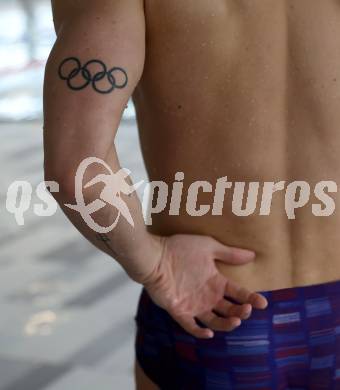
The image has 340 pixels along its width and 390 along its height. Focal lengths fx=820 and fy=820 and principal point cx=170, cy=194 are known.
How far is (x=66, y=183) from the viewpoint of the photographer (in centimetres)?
122

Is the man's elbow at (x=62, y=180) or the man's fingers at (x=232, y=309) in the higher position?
the man's elbow at (x=62, y=180)

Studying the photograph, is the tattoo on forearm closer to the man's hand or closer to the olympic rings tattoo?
the man's hand

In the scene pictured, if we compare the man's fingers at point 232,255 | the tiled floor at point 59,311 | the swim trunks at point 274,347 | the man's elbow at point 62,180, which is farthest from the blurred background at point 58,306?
the man's elbow at point 62,180

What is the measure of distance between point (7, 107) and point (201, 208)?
20.2 feet

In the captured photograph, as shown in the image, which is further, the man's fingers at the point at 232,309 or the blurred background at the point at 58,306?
the blurred background at the point at 58,306

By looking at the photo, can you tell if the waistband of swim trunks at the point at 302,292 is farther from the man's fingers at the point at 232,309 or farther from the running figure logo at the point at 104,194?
the running figure logo at the point at 104,194

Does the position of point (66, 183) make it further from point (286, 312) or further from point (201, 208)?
point (286, 312)

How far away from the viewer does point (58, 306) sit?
3.47 metres

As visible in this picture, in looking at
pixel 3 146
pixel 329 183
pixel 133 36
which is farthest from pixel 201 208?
pixel 3 146

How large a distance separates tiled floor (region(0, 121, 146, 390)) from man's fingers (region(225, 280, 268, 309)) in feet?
5.31

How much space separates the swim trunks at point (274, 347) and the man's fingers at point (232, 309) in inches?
1.3

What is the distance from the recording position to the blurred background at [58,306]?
Answer: 118 inches

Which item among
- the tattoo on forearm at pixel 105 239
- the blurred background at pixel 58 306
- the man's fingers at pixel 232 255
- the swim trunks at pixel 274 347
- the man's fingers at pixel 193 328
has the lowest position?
the blurred background at pixel 58 306

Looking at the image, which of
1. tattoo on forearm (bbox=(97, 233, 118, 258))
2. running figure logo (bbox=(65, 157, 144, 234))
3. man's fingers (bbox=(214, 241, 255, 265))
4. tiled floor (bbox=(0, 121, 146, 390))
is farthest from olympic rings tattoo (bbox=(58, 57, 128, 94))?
tiled floor (bbox=(0, 121, 146, 390))
